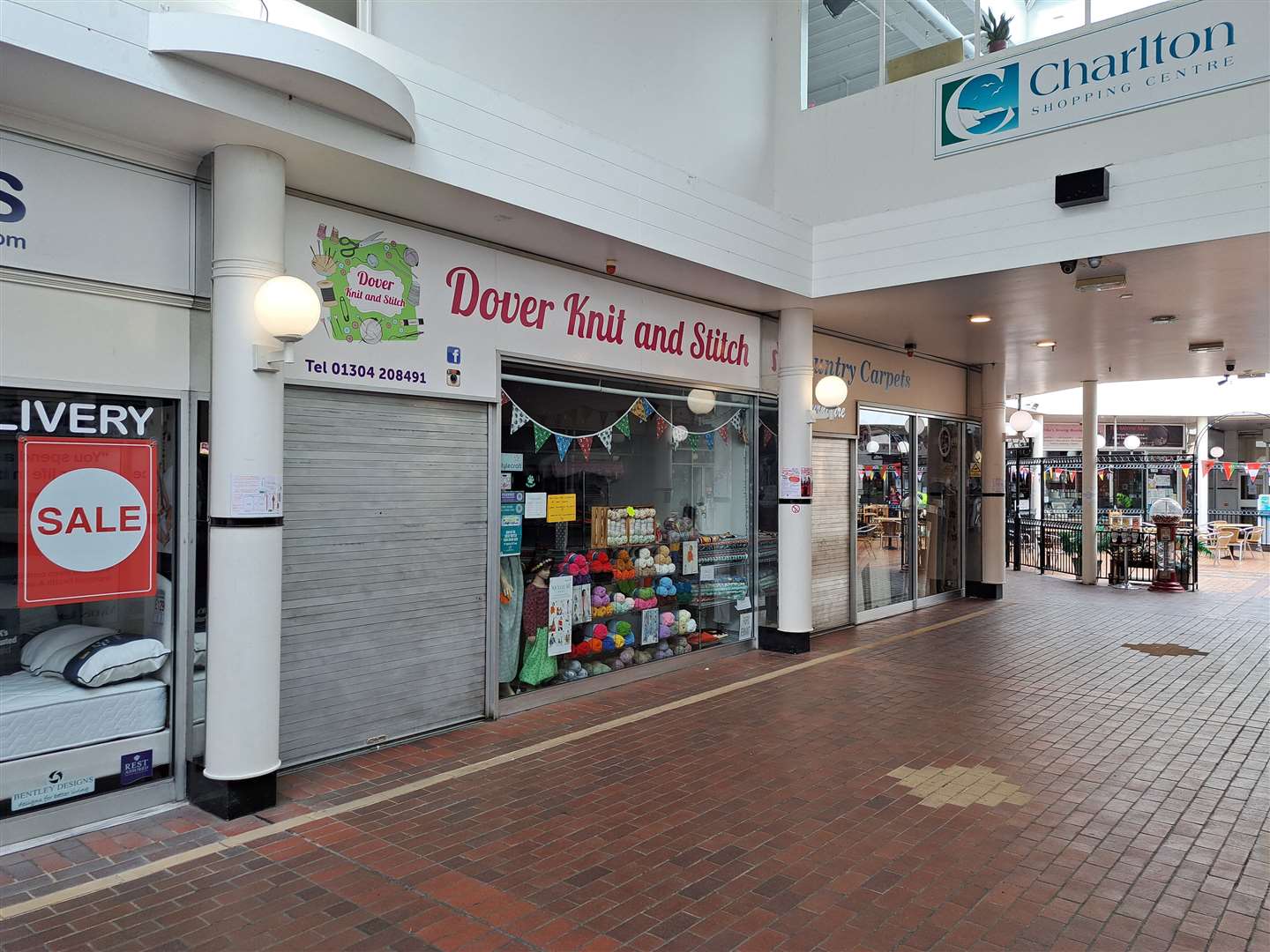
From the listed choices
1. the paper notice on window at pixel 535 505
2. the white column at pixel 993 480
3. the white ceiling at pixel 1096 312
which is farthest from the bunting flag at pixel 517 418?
the white column at pixel 993 480

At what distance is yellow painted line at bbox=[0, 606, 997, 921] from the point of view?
3516 mm

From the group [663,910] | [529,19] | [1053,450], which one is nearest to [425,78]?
[529,19]

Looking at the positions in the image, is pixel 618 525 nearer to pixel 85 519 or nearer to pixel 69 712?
pixel 85 519

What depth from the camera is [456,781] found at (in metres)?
4.82

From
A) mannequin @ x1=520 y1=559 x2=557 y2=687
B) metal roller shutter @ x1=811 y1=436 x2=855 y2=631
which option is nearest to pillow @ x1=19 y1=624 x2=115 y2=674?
mannequin @ x1=520 y1=559 x2=557 y2=687

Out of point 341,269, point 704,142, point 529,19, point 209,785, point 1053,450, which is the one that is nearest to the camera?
point 209,785

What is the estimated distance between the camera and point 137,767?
4.38 m

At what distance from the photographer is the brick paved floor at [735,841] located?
332cm

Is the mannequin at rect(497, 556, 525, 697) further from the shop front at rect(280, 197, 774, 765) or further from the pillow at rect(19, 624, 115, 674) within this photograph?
the pillow at rect(19, 624, 115, 674)

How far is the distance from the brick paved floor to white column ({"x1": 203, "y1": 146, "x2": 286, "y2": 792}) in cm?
45

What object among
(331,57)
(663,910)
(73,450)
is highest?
(331,57)

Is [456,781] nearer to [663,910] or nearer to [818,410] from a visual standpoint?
[663,910]

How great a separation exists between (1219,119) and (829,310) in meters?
3.44

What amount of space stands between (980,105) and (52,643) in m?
7.91
